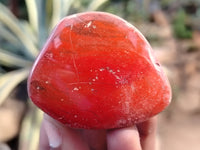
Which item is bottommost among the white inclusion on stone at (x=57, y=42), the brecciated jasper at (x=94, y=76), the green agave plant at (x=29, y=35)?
the green agave plant at (x=29, y=35)

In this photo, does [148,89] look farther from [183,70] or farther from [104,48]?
[183,70]

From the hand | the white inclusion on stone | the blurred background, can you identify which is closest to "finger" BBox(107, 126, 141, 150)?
the hand

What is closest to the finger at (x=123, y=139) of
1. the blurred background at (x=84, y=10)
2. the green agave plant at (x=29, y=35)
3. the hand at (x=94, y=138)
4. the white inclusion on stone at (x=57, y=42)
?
the hand at (x=94, y=138)

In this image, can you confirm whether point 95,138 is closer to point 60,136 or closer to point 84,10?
point 60,136

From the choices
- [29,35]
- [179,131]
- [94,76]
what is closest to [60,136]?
[94,76]

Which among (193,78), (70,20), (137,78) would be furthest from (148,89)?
(193,78)

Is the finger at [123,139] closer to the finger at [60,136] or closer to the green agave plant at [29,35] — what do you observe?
the finger at [60,136]
